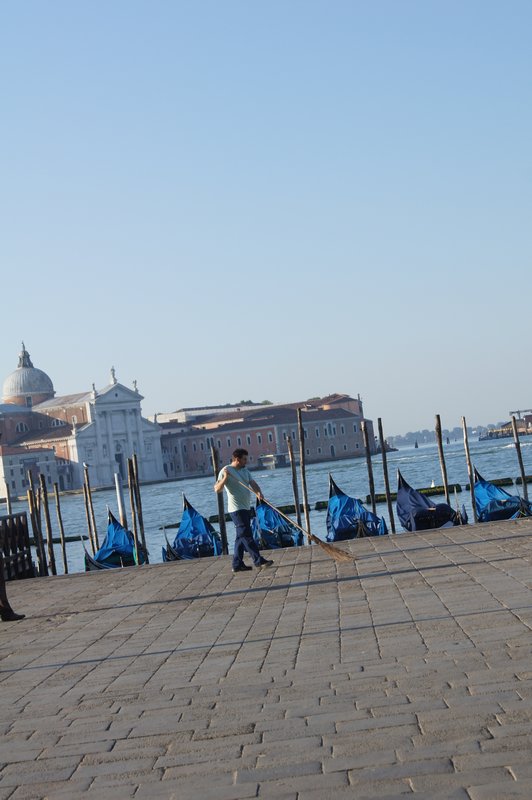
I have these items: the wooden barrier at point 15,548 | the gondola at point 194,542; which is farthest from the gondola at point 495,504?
the wooden barrier at point 15,548

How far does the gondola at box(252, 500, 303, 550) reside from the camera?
15117mm

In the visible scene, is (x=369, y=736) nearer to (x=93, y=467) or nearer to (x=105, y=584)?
(x=105, y=584)

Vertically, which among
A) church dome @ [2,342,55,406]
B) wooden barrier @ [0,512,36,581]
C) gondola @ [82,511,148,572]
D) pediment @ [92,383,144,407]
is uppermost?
church dome @ [2,342,55,406]

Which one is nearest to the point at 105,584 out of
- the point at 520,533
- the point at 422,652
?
the point at 520,533

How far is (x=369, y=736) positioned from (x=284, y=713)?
47 centimetres

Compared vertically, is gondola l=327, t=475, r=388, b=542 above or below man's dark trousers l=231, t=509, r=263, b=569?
below

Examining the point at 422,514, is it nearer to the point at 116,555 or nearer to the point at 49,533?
the point at 116,555

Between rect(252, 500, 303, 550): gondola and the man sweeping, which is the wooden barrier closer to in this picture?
rect(252, 500, 303, 550): gondola

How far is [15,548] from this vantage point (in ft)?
41.7

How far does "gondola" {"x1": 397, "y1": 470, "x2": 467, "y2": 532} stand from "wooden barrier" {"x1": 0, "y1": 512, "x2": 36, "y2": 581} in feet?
15.6

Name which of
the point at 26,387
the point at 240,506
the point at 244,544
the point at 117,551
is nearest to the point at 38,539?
the point at 117,551

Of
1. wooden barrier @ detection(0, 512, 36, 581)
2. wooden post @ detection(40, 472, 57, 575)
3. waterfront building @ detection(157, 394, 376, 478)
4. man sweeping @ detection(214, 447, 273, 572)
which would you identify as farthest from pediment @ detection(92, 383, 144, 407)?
man sweeping @ detection(214, 447, 273, 572)

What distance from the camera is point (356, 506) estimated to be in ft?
48.1

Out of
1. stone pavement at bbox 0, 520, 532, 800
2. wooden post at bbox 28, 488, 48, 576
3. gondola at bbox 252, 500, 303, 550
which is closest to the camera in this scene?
stone pavement at bbox 0, 520, 532, 800
